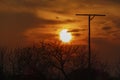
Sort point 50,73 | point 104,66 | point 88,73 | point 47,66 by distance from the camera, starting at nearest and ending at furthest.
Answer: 1. point 88,73
2. point 47,66
3. point 50,73
4. point 104,66

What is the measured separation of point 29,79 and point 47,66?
397 centimetres

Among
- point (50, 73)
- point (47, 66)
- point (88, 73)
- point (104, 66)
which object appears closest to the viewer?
point (88, 73)

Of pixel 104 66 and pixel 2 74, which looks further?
pixel 104 66

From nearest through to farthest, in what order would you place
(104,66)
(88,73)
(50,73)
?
1. (88,73)
2. (50,73)
3. (104,66)

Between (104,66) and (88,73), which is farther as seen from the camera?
(104,66)

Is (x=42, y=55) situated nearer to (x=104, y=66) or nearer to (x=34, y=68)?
(x=34, y=68)

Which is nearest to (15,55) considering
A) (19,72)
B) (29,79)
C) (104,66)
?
(19,72)

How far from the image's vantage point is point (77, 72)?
3585 inches

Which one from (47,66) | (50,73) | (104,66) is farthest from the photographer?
(104,66)

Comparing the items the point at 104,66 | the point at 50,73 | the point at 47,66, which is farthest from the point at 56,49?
the point at 104,66

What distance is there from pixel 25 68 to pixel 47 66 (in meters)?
5.29

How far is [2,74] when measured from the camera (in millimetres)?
92062

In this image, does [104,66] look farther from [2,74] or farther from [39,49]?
[2,74]

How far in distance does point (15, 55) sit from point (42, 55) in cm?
1076
